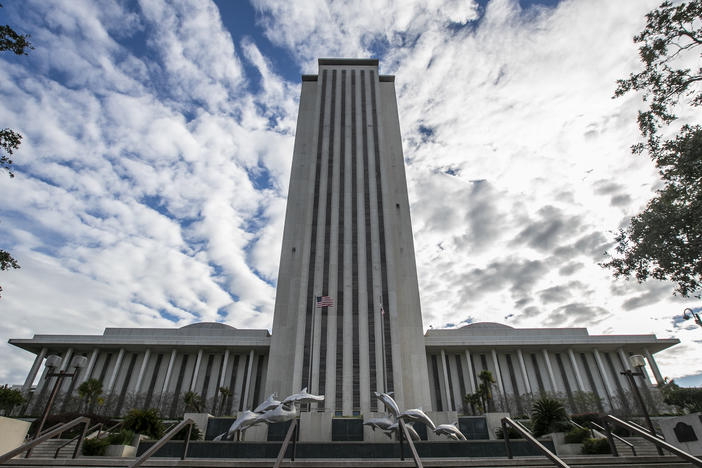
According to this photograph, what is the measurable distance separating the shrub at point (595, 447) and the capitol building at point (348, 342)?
22223 millimetres

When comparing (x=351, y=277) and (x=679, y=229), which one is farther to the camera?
(x=351, y=277)

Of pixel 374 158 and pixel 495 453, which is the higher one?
pixel 374 158

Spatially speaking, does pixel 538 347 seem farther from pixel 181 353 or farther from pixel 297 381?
pixel 181 353

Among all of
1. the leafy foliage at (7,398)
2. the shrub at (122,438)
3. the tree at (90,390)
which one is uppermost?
the tree at (90,390)

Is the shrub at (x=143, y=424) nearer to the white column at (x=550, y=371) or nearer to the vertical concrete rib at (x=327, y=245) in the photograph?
the vertical concrete rib at (x=327, y=245)

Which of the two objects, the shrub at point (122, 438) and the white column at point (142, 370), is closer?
the shrub at point (122, 438)

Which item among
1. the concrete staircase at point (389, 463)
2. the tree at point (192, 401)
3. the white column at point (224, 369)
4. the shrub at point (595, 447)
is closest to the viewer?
the concrete staircase at point (389, 463)

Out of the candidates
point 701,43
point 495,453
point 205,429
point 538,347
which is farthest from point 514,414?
point 701,43

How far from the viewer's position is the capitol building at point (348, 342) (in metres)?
44.4

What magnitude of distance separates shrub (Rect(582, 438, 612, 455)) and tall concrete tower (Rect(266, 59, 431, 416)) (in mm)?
20719

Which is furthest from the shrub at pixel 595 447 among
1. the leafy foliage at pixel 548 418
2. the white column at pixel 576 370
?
the white column at pixel 576 370

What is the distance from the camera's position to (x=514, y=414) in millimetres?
49188

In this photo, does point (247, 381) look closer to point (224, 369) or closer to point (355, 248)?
point (224, 369)

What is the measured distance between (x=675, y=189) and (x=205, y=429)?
33795 millimetres
